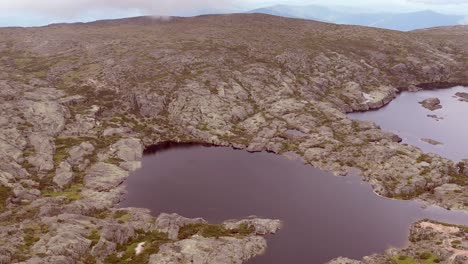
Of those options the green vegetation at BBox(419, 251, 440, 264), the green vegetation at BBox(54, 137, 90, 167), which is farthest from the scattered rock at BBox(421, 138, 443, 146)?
the green vegetation at BBox(54, 137, 90, 167)

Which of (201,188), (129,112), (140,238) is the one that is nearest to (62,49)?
(129,112)

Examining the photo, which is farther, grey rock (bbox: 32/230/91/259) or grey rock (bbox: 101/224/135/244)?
grey rock (bbox: 101/224/135/244)

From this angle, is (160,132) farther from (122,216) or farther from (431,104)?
(431,104)

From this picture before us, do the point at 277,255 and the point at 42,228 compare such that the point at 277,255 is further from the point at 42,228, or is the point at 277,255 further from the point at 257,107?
the point at 257,107

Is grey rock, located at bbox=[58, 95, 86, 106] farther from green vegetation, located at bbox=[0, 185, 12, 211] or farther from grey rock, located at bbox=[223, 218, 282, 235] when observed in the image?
grey rock, located at bbox=[223, 218, 282, 235]

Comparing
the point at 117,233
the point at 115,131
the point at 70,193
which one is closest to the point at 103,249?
the point at 117,233

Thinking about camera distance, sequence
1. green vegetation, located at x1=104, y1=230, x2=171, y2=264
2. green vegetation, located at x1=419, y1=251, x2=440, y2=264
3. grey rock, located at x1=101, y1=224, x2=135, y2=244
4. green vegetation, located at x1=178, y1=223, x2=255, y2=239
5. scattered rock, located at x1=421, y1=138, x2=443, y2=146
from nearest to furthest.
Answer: green vegetation, located at x1=419, y1=251, x2=440, y2=264, green vegetation, located at x1=104, y1=230, x2=171, y2=264, grey rock, located at x1=101, y1=224, x2=135, y2=244, green vegetation, located at x1=178, y1=223, x2=255, y2=239, scattered rock, located at x1=421, y1=138, x2=443, y2=146

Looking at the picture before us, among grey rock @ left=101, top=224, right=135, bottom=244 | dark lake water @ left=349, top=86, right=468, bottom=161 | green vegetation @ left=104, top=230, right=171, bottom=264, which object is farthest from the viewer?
dark lake water @ left=349, top=86, right=468, bottom=161
